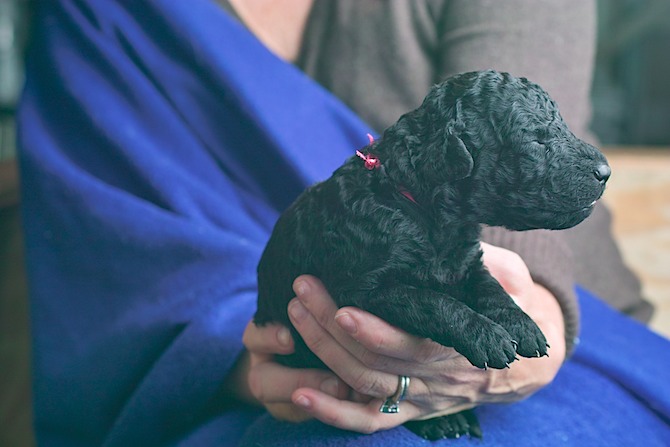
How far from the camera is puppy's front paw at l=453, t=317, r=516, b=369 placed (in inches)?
21.1

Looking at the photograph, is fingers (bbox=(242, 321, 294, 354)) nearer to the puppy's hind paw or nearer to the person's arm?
the puppy's hind paw

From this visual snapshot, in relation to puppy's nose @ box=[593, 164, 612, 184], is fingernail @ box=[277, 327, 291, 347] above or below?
above

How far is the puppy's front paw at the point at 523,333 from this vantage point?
55cm

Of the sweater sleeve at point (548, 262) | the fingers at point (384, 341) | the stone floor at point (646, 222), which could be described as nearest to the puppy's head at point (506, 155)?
the fingers at point (384, 341)

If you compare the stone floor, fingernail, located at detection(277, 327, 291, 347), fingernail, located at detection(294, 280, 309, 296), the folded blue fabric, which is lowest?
the stone floor

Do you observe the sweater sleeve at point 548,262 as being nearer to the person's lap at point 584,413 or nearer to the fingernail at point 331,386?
the person's lap at point 584,413

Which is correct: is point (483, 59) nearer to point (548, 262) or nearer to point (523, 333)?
point (548, 262)

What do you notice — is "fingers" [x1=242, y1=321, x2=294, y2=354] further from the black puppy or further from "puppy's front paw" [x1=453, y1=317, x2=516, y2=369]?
"puppy's front paw" [x1=453, y1=317, x2=516, y2=369]

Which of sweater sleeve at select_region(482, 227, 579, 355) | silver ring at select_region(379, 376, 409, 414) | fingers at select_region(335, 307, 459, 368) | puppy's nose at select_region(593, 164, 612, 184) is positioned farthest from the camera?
sweater sleeve at select_region(482, 227, 579, 355)

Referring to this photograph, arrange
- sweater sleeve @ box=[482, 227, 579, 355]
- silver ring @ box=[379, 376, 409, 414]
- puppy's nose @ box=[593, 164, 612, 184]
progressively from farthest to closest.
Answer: sweater sleeve @ box=[482, 227, 579, 355] → silver ring @ box=[379, 376, 409, 414] → puppy's nose @ box=[593, 164, 612, 184]

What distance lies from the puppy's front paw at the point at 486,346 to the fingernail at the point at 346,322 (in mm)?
110

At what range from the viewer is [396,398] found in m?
0.74

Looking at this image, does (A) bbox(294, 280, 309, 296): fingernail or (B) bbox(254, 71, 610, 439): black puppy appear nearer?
(B) bbox(254, 71, 610, 439): black puppy

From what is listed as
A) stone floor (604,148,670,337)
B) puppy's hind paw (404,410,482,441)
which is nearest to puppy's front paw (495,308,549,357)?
puppy's hind paw (404,410,482,441)
